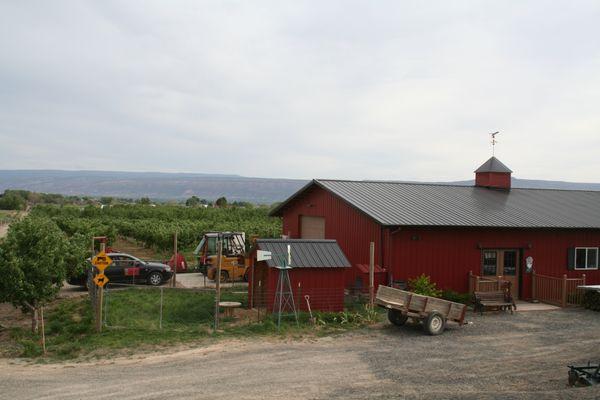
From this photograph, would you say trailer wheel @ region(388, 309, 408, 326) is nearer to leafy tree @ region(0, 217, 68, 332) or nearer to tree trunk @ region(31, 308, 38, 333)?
leafy tree @ region(0, 217, 68, 332)

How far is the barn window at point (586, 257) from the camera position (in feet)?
80.4

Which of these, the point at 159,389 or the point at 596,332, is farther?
the point at 596,332

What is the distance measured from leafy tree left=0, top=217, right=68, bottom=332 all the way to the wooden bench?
13327mm

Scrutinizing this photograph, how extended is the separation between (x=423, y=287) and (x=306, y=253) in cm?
455

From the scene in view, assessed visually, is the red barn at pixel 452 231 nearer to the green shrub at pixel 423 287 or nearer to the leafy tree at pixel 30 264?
the green shrub at pixel 423 287

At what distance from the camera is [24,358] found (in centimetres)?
1441

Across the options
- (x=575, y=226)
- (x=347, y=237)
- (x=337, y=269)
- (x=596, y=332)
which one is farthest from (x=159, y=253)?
(x=596, y=332)

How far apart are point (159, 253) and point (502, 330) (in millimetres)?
27325

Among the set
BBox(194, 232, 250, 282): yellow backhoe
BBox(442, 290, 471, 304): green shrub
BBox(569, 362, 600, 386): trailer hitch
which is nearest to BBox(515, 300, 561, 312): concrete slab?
BBox(442, 290, 471, 304): green shrub

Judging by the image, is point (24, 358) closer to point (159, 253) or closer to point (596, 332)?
point (596, 332)

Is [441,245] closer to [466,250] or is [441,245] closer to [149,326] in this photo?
[466,250]

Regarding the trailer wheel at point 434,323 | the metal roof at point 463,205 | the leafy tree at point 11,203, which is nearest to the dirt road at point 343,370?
the trailer wheel at point 434,323

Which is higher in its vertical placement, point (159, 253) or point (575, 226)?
point (575, 226)

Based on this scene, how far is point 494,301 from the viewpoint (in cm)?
2038
